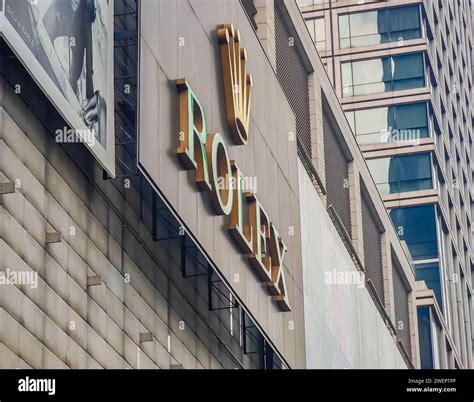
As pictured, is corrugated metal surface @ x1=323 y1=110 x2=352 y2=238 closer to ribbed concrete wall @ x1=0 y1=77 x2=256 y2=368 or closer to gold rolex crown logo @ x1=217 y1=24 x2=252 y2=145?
gold rolex crown logo @ x1=217 y1=24 x2=252 y2=145

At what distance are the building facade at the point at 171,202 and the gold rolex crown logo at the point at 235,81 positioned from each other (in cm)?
→ 5

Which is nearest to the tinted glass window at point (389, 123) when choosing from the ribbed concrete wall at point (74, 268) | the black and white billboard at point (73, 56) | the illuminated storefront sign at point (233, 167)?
the illuminated storefront sign at point (233, 167)

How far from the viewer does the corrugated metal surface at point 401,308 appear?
59000 mm

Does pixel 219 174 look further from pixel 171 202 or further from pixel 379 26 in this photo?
pixel 379 26

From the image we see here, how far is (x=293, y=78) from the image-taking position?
136 ft

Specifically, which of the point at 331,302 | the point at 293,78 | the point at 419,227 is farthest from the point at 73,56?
the point at 419,227

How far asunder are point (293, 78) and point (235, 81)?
1237 cm

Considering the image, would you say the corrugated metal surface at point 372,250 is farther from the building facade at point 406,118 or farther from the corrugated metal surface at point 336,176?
the building facade at point 406,118

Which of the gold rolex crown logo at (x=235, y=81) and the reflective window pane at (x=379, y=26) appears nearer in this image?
the gold rolex crown logo at (x=235, y=81)

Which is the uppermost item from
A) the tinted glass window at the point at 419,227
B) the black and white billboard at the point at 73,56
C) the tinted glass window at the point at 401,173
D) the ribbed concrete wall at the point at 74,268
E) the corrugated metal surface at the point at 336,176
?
the tinted glass window at the point at 401,173

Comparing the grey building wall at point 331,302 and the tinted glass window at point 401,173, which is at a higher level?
the tinted glass window at point 401,173

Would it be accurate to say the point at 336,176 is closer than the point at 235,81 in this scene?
No
